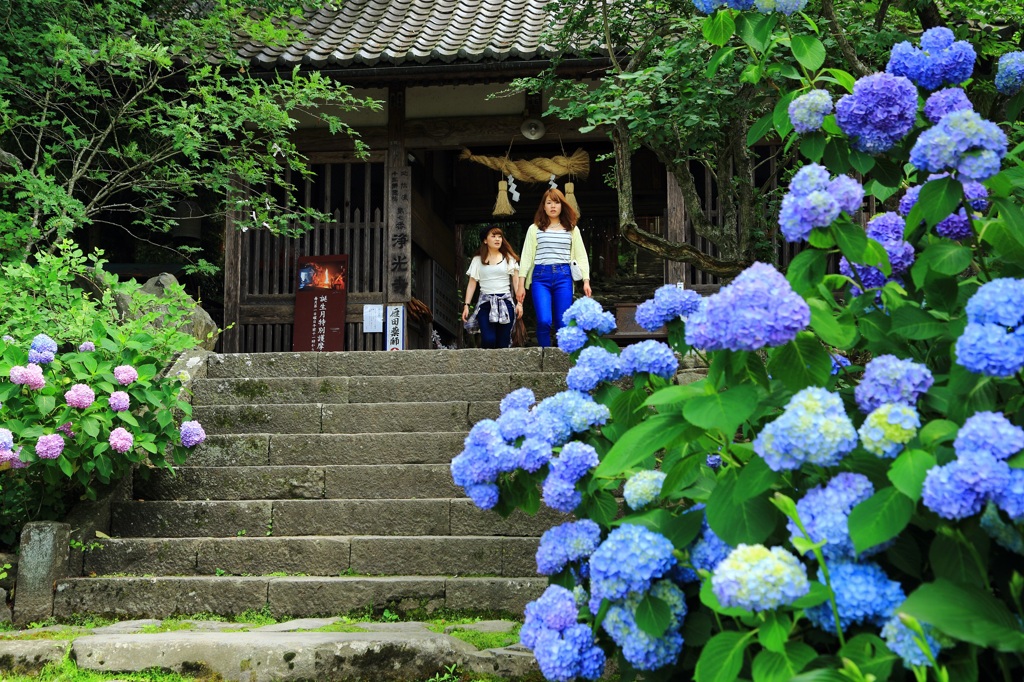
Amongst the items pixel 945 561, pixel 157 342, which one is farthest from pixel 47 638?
pixel 945 561

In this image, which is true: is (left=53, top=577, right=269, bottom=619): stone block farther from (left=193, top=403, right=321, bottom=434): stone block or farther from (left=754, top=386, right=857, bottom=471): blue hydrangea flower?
(left=754, top=386, right=857, bottom=471): blue hydrangea flower

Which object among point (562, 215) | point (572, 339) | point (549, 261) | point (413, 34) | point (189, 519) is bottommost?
point (189, 519)

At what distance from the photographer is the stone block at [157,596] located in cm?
468

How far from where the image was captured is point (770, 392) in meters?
2.01

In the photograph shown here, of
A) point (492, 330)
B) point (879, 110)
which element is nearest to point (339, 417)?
point (492, 330)

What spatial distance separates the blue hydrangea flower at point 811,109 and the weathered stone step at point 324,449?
3902 millimetres

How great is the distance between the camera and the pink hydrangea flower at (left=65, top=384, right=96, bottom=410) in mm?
4762

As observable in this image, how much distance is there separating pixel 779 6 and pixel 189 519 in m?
4.33

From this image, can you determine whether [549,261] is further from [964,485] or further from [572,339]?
[964,485]

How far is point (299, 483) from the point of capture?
5672 millimetres

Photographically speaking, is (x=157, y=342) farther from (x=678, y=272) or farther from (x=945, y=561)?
(x=678, y=272)

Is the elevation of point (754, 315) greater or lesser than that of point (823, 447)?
greater

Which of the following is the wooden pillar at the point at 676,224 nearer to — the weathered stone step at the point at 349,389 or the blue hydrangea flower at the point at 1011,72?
the weathered stone step at the point at 349,389

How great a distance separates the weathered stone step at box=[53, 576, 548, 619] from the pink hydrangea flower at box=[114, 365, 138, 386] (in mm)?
1020
